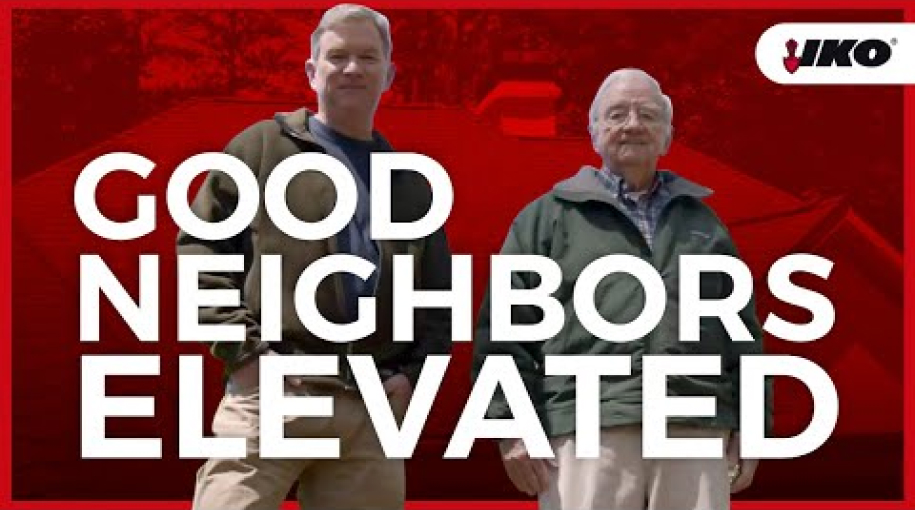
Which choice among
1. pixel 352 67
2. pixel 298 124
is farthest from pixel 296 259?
pixel 352 67

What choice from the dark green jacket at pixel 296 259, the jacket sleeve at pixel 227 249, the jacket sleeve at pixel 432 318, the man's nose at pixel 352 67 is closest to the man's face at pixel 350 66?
the man's nose at pixel 352 67

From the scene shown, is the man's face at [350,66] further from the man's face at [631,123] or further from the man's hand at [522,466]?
the man's hand at [522,466]

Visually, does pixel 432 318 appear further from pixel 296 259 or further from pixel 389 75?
pixel 389 75

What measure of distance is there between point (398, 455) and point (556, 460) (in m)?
0.39

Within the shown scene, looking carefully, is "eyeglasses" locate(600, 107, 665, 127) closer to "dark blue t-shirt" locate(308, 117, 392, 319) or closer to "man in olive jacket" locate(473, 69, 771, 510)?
"man in olive jacket" locate(473, 69, 771, 510)

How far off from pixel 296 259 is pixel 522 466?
2.37ft

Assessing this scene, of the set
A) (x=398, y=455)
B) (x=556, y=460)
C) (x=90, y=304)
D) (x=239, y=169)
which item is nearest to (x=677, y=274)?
(x=556, y=460)

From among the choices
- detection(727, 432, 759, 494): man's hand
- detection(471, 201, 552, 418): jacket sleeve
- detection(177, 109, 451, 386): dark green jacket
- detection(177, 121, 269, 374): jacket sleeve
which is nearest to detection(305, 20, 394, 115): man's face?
detection(177, 109, 451, 386): dark green jacket

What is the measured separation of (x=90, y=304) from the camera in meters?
5.36

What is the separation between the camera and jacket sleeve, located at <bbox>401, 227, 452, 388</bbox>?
4.43 meters

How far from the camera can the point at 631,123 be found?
4324 millimetres

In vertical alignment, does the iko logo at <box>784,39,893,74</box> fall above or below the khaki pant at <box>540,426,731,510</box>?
above

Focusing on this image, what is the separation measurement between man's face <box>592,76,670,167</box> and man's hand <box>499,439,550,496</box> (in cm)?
72

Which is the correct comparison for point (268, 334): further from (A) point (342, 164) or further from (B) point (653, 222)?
(B) point (653, 222)
